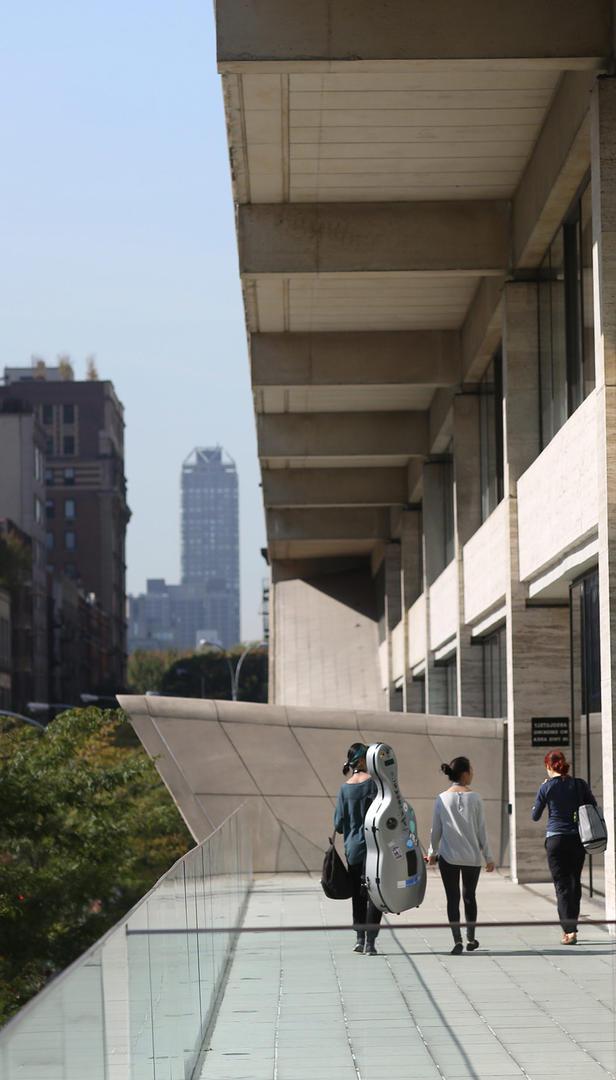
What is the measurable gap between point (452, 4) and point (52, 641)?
112 meters

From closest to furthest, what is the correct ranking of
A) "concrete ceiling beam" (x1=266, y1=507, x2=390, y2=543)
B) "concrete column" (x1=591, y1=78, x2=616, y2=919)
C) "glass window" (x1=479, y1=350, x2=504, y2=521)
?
1. "concrete column" (x1=591, y1=78, x2=616, y2=919)
2. "glass window" (x1=479, y1=350, x2=504, y2=521)
3. "concrete ceiling beam" (x1=266, y1=507, x2=390, y2=543)

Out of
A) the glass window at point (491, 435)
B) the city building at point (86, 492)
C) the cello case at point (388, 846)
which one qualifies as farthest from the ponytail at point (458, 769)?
the city building at point (86, 492)

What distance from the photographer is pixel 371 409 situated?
36906mm

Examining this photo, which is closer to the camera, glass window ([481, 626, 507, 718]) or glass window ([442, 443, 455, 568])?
glass window ([481, 626, 507, 718])

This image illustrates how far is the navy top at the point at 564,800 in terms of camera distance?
14.1 m

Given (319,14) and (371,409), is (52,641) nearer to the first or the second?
(371,409)

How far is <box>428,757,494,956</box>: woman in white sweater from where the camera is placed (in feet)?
44.4

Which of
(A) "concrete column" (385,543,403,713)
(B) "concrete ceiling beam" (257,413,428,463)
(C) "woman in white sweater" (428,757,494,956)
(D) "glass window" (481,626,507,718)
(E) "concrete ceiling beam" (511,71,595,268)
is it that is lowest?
(C) "woman in white sweater" (428,757,494,956)

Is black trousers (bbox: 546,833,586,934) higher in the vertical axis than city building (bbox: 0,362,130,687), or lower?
lower

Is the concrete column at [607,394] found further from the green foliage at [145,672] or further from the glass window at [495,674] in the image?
the green foliage at [145,672]

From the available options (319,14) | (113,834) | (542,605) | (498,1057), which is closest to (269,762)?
(542,605)

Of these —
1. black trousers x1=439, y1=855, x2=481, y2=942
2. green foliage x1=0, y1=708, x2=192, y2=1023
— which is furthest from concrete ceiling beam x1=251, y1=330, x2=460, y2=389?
black trousers x1=439, y1=855, x2=481, y2=942

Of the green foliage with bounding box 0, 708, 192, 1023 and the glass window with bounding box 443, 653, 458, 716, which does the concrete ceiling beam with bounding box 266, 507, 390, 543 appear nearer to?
the glass window with bounding box 443, 653, 458, 716

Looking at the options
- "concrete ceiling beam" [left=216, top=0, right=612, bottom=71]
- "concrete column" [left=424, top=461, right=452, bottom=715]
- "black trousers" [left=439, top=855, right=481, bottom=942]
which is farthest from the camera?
"concrete column" [left=424, top=461, right=452, bottom=715]
